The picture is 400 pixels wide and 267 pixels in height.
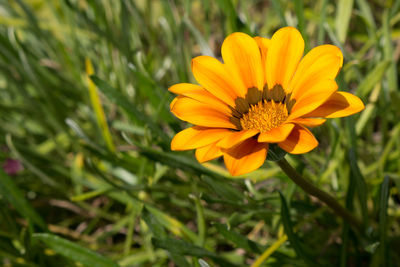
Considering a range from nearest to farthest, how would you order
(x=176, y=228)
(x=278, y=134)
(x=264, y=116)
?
(x=278, y=134) → (x=264, y=116) → (x=176, y=228)

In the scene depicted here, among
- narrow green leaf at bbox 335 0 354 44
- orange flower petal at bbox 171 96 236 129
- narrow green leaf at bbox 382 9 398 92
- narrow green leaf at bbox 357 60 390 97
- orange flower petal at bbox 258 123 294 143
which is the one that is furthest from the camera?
narrow green leaf at bbox 335 0 354 44

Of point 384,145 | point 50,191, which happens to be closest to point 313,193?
point 384,145

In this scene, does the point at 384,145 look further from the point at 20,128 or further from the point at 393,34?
the point at 20,128

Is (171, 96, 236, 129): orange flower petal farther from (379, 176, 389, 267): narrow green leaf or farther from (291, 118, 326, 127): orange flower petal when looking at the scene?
(379, 176, 389, 267): narrow green leaf

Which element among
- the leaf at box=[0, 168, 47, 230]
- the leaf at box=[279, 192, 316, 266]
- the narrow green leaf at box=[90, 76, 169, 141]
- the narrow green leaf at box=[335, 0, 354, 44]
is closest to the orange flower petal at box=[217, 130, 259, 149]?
the leaf at box=[279, 192, 316, 266]

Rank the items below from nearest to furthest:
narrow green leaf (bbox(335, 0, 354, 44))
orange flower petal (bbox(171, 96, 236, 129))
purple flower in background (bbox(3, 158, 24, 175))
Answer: orange flower petal (bbox(171, 96, 236, 129)), narrow green leaf (bbox(335, 0, 354, 44)), purple flower in background (bbox(3, 158, 24, 175))

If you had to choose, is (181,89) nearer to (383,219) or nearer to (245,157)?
(245,157)

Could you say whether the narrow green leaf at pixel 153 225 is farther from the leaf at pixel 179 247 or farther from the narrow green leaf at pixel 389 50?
the narrow green leaf at pixel 389 50

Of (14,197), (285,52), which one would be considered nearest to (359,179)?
(285,52)
